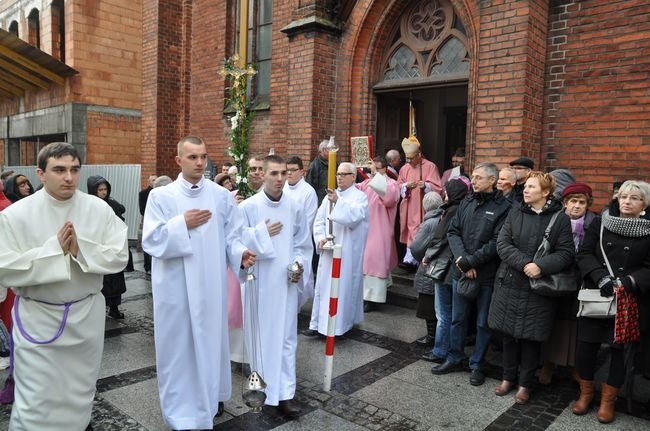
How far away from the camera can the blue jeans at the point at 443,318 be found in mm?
5277

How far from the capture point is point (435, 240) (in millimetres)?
5312

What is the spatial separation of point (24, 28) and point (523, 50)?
2065 centimetres

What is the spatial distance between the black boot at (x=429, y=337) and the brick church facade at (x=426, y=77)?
2374 millimetres

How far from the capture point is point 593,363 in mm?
4211

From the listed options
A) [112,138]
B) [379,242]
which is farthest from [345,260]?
[112,138]

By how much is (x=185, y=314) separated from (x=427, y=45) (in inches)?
256

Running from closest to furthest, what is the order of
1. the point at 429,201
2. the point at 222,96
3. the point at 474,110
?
the point at 429,201, the point at 474,110, the point at 222,96

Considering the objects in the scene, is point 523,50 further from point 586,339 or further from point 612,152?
point 586,339

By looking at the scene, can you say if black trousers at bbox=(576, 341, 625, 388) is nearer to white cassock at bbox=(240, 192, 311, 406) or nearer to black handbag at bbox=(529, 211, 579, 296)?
black handbag at bbox=(529, 211, 579, 296)

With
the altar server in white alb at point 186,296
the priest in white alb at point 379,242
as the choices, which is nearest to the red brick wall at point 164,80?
the priest in white alb at point 379,242

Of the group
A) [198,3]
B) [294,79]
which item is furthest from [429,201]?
[198,3]

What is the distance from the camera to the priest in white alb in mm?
7152

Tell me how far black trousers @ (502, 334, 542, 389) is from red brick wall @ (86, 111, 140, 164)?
1622 cm

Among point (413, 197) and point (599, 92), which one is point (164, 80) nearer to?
point (413, 197)
